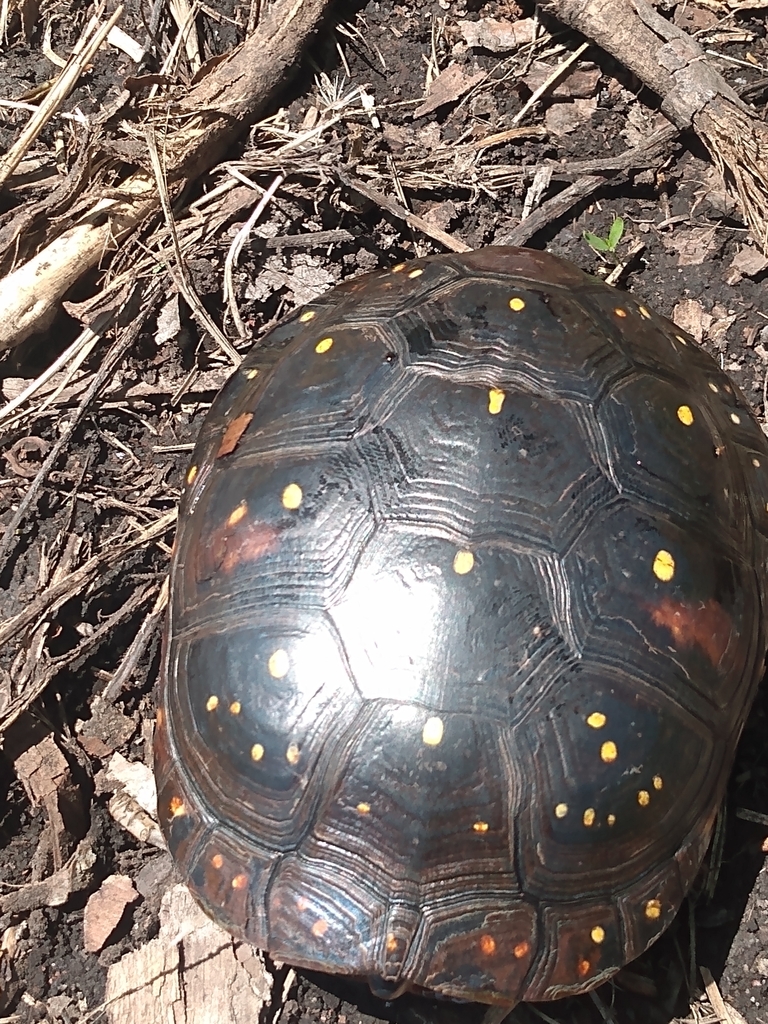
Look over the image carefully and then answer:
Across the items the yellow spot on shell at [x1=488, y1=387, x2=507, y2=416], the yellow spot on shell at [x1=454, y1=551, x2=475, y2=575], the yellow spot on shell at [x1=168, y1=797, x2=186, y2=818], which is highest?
the yellow spot on shell at [x1=488, y1=387, x2=507, y2=416]

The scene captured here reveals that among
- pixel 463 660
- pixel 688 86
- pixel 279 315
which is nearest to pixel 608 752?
pixel 463 660

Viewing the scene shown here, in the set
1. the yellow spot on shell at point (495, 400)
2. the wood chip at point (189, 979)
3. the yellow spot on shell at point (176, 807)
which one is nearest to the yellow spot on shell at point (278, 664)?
the yellow spot on shell at point (176, 807)

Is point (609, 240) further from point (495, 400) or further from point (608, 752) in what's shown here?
point (608, 752)

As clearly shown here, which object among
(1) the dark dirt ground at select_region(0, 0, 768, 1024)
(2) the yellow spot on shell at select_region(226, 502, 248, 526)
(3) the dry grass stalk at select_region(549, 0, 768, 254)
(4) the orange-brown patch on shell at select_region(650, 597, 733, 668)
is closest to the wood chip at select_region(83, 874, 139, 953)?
(1) the dark dirt ground at select_region(0, 0, 768, 1024)

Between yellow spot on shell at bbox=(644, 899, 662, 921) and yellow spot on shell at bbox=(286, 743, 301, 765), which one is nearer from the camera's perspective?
yellow spot on shell at bbox=(286, 743, 301, 765)

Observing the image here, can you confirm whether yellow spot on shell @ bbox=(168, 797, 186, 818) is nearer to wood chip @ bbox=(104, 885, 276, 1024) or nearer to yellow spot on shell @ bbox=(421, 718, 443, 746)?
wood chip @ bbox=(104, 885, 276, 1024)
